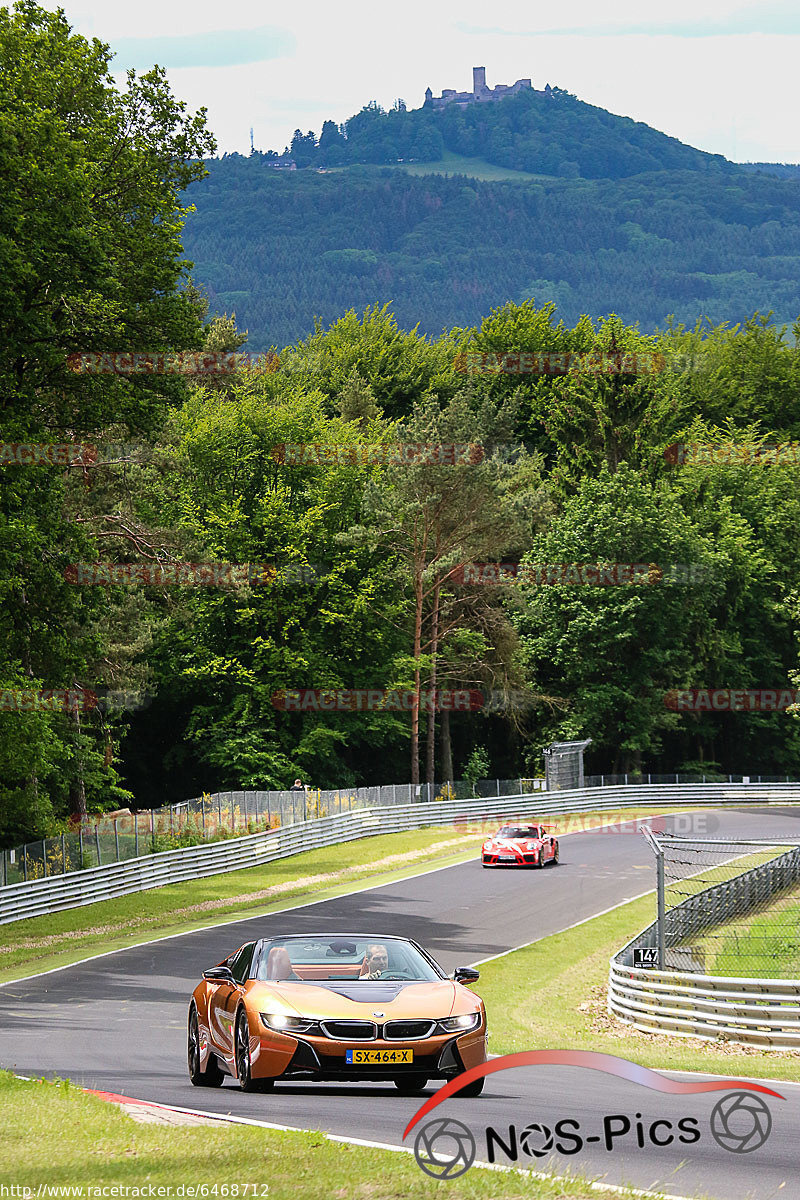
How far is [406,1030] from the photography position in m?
10.0

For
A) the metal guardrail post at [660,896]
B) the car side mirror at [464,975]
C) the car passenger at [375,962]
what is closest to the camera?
the car side mirror at [464,975]

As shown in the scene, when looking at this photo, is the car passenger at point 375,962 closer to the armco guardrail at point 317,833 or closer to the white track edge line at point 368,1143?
the white track edge line at point 368,1143

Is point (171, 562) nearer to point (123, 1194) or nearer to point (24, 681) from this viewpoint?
point (24, 681)

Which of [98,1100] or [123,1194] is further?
[98,1100]

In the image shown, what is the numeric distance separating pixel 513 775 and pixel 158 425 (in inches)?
1914

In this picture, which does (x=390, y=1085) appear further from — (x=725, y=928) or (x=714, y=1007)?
(x=725, y=928)

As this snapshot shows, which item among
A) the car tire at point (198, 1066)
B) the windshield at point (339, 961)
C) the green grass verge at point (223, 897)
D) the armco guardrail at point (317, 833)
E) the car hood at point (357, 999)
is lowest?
the green grass verge at point (223, 897)

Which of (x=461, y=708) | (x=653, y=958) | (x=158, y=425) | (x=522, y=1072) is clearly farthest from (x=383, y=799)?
(x=522, y=1072)

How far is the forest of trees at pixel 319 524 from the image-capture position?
3128cm

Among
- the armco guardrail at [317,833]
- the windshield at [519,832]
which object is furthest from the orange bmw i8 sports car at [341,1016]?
the windshield at [519,832]

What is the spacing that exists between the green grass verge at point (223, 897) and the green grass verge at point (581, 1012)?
786 centimetres

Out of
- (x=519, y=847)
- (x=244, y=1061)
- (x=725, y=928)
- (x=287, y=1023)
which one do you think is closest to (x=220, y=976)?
(x=244, y=1061)

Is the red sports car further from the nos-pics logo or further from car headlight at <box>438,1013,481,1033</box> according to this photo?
car headlight at <box>438,1013,481,1033</box>

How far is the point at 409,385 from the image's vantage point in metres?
100
